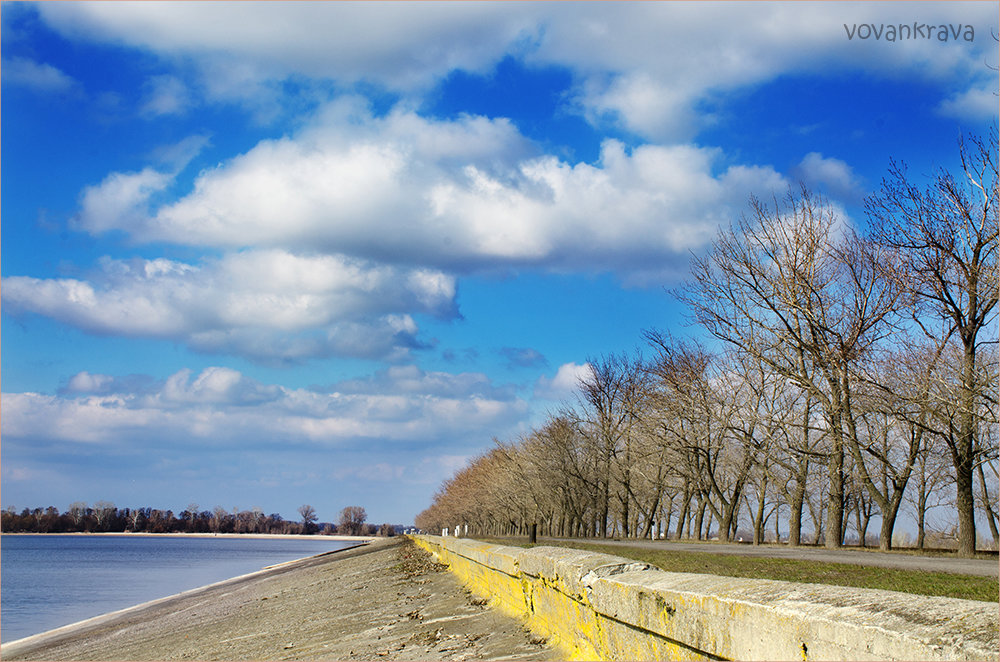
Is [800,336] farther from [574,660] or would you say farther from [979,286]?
[574,660]

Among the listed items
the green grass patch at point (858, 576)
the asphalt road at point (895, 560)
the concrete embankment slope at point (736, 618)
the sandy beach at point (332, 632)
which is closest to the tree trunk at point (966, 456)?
the asphalt road at point (895, 560)

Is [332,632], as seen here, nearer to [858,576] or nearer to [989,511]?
[858,576]

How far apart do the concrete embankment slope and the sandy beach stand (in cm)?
80

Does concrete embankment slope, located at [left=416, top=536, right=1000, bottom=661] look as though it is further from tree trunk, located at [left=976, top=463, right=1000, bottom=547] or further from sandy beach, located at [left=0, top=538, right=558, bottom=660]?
tree trunk, located at [left=976, top=463, right=1000, bottom=547]

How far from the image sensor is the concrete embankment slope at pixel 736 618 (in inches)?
96.3

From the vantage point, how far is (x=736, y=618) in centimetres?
329

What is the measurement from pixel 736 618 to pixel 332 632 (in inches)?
330

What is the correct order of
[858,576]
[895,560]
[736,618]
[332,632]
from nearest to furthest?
[736,618]
[858,576]
[332,632]
[895,560]

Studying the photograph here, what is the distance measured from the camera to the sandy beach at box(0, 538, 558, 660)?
738 centimetres

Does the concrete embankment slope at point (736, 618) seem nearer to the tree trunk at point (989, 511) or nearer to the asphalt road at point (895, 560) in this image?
the asphalt road at point (895, 560)

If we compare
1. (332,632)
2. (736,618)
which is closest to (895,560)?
(332,632)

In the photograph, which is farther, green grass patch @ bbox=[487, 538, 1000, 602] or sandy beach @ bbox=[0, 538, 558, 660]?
green grass patch @ bbox=[487, 538, 1000, 602]

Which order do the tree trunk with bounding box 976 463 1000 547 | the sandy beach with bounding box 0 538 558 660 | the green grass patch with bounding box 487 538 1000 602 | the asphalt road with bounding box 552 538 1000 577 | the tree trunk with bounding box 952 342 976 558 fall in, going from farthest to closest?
the tree trunk with bounding box 976 463 1000 547
the tree trunk with bounding box 952 342 976 558
the asphalt road with bounding box 552 538 1000 577
the green grass patch with bounding box 487 538 1000 602
the sandy beach with bounding box 0 538 558 660

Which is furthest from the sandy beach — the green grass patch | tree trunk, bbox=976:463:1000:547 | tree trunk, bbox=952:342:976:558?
tree trunk, bbox=976:463:1000:547
